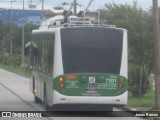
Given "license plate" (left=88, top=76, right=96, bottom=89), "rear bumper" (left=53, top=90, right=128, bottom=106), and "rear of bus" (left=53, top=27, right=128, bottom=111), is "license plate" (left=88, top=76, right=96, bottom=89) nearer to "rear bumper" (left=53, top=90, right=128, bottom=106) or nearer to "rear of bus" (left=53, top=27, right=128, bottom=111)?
"rear of bus" (left=53, top=27, right=128, bottom=111)

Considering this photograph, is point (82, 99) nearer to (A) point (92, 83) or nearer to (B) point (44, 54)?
(A) point (92, 83)

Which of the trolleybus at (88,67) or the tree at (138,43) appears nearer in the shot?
the trolleybus at (88,67)

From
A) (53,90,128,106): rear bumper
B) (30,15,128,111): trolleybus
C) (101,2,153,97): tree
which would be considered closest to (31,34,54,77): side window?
(30,15,128,111): trolleybus

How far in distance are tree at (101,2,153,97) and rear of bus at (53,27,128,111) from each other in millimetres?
7392

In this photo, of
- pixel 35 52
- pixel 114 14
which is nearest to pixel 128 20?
pixel 114 14

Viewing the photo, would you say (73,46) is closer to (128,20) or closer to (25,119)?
(25,119)

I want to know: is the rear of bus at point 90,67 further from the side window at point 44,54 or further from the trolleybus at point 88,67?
the side window at point 44,54

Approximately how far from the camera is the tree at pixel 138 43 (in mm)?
28984

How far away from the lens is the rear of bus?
69.1 feet

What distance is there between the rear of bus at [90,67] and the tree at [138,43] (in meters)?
7.39

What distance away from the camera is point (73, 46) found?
21.4 m

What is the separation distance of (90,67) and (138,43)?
8223mm

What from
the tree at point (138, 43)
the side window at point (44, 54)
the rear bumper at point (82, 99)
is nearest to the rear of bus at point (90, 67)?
the rear bumper at point (82, 99)

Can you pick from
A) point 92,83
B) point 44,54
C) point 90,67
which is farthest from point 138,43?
point 92,83
